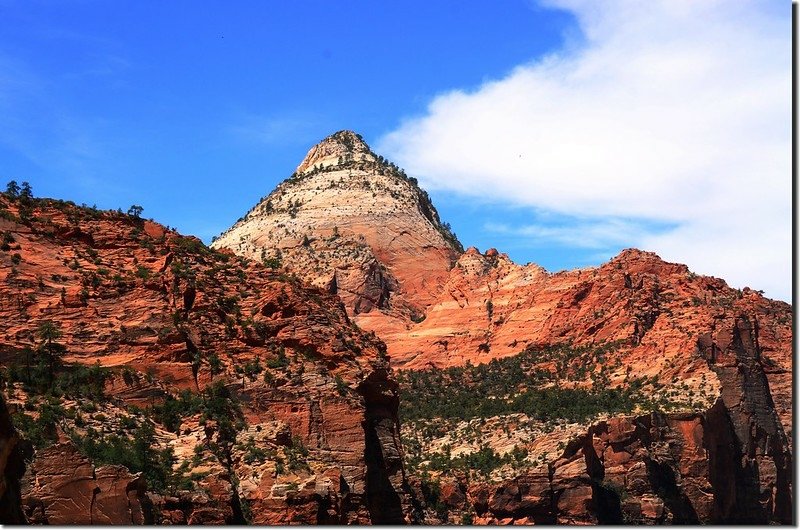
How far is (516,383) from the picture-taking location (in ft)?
440

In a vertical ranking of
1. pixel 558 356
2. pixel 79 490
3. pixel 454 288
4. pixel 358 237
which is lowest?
pixel 79 490

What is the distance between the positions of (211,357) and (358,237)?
94.7 metres

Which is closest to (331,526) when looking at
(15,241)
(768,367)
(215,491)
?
(215,491)

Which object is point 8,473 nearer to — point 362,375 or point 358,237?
point 362,375


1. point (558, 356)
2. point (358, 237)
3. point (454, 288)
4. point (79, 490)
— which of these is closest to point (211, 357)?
point (79, 490)

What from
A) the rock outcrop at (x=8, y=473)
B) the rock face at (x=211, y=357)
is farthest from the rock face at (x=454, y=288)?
the rock outcrop at (x=8, y=473)

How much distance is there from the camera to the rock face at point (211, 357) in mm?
64875

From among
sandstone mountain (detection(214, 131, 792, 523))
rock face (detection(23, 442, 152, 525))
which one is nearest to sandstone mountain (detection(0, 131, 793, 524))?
rock face (detection(23, 442, 152, 525))

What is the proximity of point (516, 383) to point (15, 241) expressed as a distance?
65.2 m

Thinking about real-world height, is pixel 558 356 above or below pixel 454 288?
below

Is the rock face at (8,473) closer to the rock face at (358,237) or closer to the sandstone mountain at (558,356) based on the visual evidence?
the sandstone mountain at (558,356)

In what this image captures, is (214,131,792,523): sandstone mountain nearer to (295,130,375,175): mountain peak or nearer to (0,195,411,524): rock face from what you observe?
(295,130,375,175): mountain peak

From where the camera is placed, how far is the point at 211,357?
7375 cm

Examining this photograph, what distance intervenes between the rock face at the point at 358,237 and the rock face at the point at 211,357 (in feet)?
236
